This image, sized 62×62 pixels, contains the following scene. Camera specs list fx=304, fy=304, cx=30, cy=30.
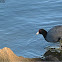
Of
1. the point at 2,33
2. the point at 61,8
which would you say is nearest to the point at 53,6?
the point at 61,8

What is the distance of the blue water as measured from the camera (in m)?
12.5

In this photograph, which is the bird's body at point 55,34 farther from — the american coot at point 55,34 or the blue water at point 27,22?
the blue water at point 27,22

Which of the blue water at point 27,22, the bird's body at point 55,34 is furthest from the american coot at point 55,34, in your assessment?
the blue water at point 27,22

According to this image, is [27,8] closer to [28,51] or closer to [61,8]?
[61,8]

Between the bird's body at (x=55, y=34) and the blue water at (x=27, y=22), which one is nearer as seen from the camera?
the blue water at (x=27, y=22)

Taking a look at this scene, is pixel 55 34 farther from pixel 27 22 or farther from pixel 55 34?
pixel 27 22

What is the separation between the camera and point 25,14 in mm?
16219

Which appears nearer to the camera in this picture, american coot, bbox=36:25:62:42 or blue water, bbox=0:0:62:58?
blue water, bbox=0:0:62:58

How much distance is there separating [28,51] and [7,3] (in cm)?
584

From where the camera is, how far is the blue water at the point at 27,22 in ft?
41.1

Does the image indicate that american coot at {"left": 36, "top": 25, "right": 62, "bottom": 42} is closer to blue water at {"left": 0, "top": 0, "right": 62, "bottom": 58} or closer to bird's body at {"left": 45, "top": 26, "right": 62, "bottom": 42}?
bird's body at {"left": 45, "top": 26, "right": 62, "bottom": 42}

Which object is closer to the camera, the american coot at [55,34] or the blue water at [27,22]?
the blue water at [27,22]

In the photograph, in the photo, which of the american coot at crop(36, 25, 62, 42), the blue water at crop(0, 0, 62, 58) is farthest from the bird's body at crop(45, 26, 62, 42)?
the blue water at crop(0, 0, 62, 58)

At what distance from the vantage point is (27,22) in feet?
49.7
